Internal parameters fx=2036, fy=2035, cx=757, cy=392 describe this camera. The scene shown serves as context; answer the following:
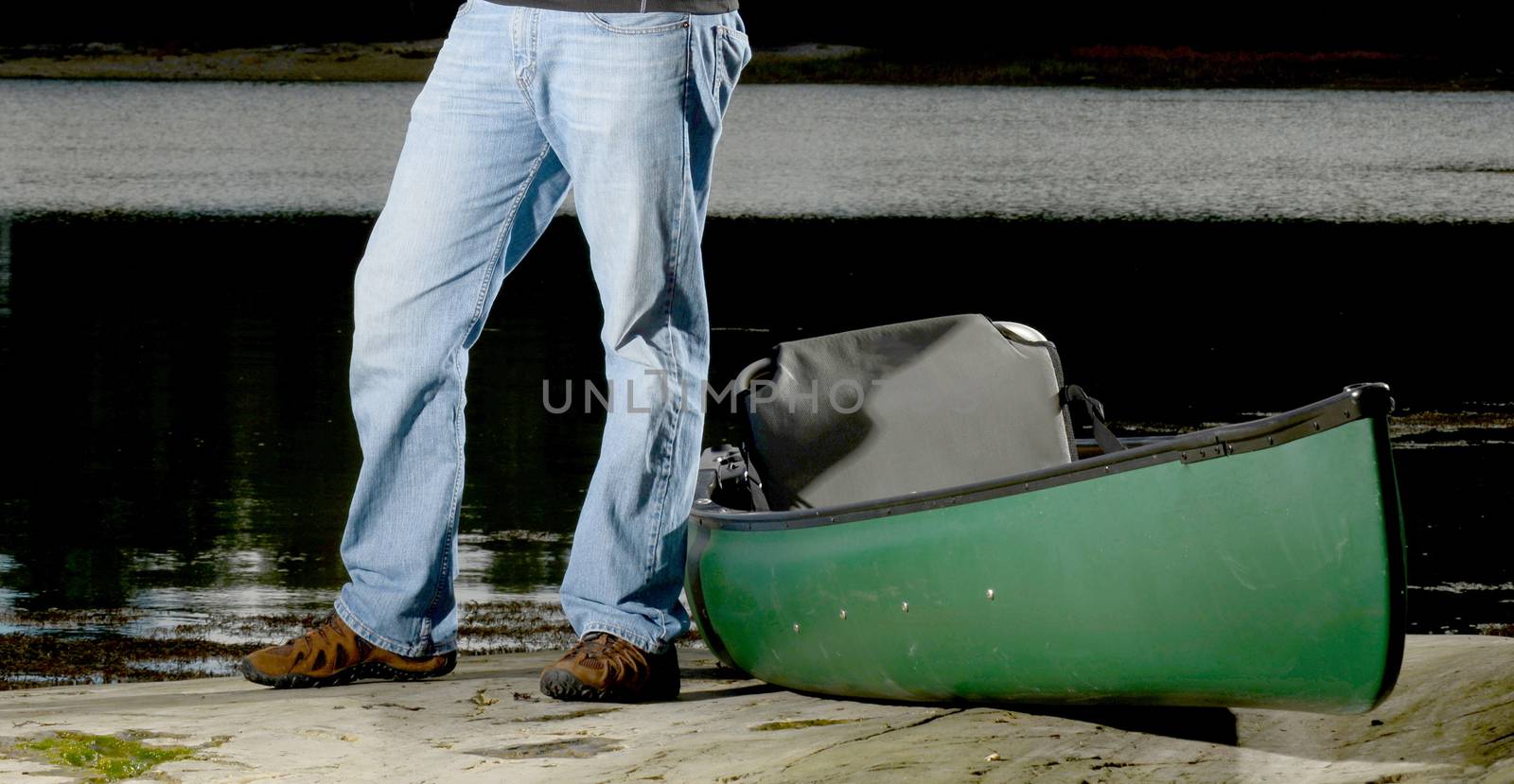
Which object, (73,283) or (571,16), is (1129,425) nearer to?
(571,16)

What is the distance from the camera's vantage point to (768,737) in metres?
3.82

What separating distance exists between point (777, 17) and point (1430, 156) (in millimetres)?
77942

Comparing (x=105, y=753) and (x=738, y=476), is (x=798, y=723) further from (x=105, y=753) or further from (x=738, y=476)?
(x=105, y=753)

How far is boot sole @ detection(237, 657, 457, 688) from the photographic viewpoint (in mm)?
4180

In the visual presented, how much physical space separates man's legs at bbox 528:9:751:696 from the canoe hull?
0.81 feet

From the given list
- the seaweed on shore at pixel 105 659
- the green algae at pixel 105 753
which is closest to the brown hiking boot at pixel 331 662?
the green algae at pixel 105 753

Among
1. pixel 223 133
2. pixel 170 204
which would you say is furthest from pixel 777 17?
pixel 170 204

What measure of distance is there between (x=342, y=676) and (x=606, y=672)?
585 mm

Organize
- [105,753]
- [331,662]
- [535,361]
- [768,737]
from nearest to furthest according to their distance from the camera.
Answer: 1. [105,753]
2. [768,737]
3. [331,662]
4. [535,361]

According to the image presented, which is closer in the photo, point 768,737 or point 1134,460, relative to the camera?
point 1134,460

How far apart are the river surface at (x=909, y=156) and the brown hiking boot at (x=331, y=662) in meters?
22.2

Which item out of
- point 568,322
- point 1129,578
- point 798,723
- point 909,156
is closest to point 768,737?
point 798,723

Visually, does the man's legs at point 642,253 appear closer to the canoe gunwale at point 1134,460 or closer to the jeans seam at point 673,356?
the jeans seam at point 673,356

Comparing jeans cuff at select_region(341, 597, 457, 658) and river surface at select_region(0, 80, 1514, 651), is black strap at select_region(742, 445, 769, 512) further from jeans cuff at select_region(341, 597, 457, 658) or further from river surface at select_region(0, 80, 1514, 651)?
river surface at select_region(0, 80, 1514, 651)
